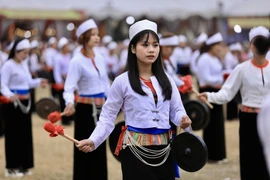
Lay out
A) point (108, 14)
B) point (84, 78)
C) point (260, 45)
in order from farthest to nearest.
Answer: point (108, 14) → point (84, 78) → point (260, 45)

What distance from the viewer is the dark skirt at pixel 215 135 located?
8.40m

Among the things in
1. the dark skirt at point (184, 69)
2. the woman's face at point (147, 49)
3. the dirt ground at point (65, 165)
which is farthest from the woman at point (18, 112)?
the dark skirt at point (184, 69)

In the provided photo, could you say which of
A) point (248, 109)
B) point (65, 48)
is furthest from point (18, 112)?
point (65, 48)

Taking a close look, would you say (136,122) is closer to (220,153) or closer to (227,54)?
(220,153)

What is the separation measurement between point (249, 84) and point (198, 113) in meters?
1.72

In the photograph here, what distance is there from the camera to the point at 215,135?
28.0 feet

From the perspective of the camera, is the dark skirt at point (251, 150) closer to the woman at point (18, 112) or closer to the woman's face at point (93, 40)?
the woman's face at point (93, 40)

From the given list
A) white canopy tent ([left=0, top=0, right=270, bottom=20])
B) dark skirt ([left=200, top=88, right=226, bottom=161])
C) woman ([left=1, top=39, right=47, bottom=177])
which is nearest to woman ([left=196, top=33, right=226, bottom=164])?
dark skirt ([left=200, top=88, right=226, bottom=161])

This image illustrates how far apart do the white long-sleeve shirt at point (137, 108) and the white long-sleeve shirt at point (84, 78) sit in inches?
79.6

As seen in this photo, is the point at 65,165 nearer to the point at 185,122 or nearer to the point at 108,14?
the point at 185,122

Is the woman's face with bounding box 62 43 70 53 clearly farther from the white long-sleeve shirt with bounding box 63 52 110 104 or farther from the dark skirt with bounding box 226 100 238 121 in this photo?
the white long-sleeve shirt with bounding box 63 52 110 104

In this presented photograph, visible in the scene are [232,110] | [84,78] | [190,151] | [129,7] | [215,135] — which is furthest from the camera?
[129,7]

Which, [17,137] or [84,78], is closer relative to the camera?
[84,78]

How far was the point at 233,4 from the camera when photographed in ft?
69.9
